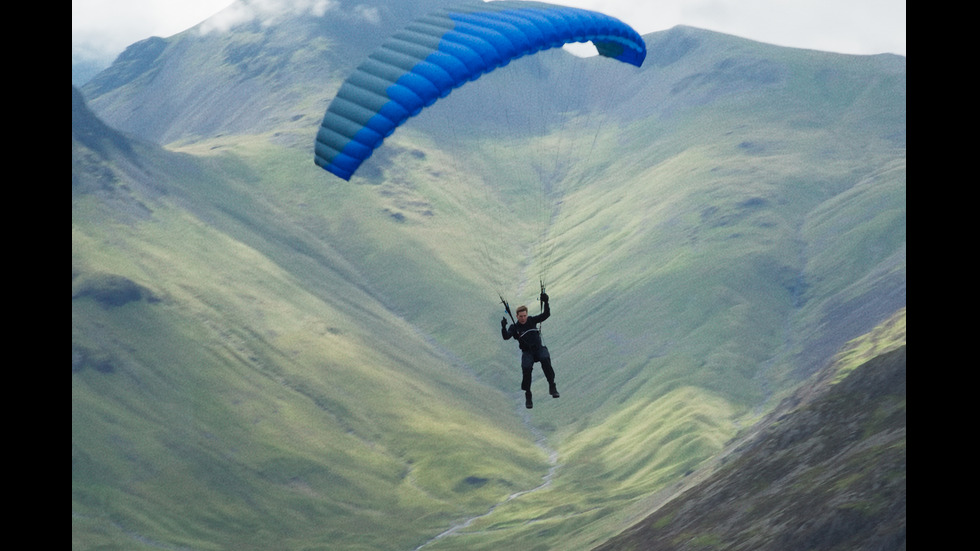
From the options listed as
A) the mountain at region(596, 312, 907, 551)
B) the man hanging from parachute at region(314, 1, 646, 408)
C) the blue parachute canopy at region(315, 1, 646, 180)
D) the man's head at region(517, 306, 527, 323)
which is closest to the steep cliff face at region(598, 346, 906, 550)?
the mountain at region(596, 312, 907, 551)

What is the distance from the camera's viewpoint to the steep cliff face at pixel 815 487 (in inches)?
3489

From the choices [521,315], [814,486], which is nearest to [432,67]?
[521,315]

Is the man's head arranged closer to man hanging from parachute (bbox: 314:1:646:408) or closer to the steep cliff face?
man hanging from parachute (bbox: 314:1:646:408)

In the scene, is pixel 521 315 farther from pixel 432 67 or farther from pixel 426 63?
pixel 426 63

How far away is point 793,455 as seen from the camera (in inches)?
4884

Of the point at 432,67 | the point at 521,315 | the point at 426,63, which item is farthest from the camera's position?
the point at 426,63

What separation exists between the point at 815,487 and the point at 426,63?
80.1 m

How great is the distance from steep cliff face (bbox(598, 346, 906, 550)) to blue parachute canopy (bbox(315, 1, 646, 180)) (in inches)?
2285

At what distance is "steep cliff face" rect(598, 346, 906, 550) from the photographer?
8862 cm

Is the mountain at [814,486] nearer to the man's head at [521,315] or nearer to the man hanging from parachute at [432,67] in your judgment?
the man hanging from parachute at [432,67]

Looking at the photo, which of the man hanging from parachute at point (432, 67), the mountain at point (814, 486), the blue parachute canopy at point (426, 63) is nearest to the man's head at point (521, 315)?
the man hanging from parachute at point (432, 67)

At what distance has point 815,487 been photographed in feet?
340
